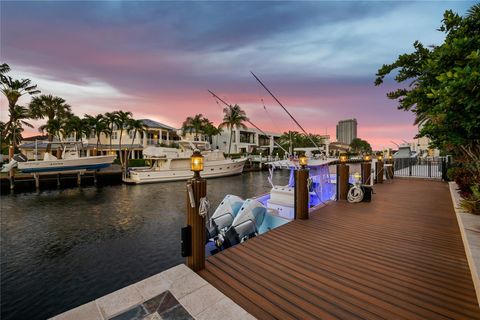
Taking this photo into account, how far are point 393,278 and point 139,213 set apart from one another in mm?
15248

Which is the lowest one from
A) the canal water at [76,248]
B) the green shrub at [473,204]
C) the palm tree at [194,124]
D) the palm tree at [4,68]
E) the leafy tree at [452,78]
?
the canal water at [76,248]

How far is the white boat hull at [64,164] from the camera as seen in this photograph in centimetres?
2405

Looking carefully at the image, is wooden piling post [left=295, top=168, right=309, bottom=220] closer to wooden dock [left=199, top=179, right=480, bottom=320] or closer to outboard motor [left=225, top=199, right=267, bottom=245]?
wooden dock [left=199, top=179, right=480, bottom=320]

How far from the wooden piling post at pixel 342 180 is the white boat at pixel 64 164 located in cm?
2977

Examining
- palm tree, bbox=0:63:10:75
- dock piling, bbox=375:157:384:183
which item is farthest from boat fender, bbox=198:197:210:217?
palm tree, bbox=0:63:10:75

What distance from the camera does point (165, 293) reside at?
2920 millimetres

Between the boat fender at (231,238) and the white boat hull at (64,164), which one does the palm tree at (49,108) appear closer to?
the white boat hull at (64,164)

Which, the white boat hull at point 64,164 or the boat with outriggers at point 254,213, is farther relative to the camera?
the white boat hull at point 64,164

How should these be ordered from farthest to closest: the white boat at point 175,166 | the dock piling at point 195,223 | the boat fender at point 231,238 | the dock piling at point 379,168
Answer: the white boat at point 175,166
the dock piling at point 379,168
the boat fender at point 231,238
the dock piling at point 195,223

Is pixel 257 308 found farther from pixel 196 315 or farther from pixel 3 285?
pixel 3 285

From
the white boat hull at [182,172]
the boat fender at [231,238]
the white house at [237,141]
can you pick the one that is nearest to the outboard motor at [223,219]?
the boat fender at [231,238]

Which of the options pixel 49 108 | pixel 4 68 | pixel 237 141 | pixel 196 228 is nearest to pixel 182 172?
pixel 4 68

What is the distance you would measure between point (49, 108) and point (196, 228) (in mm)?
44524

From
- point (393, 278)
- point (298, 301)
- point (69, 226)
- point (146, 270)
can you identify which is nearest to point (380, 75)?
point (393, 278)
